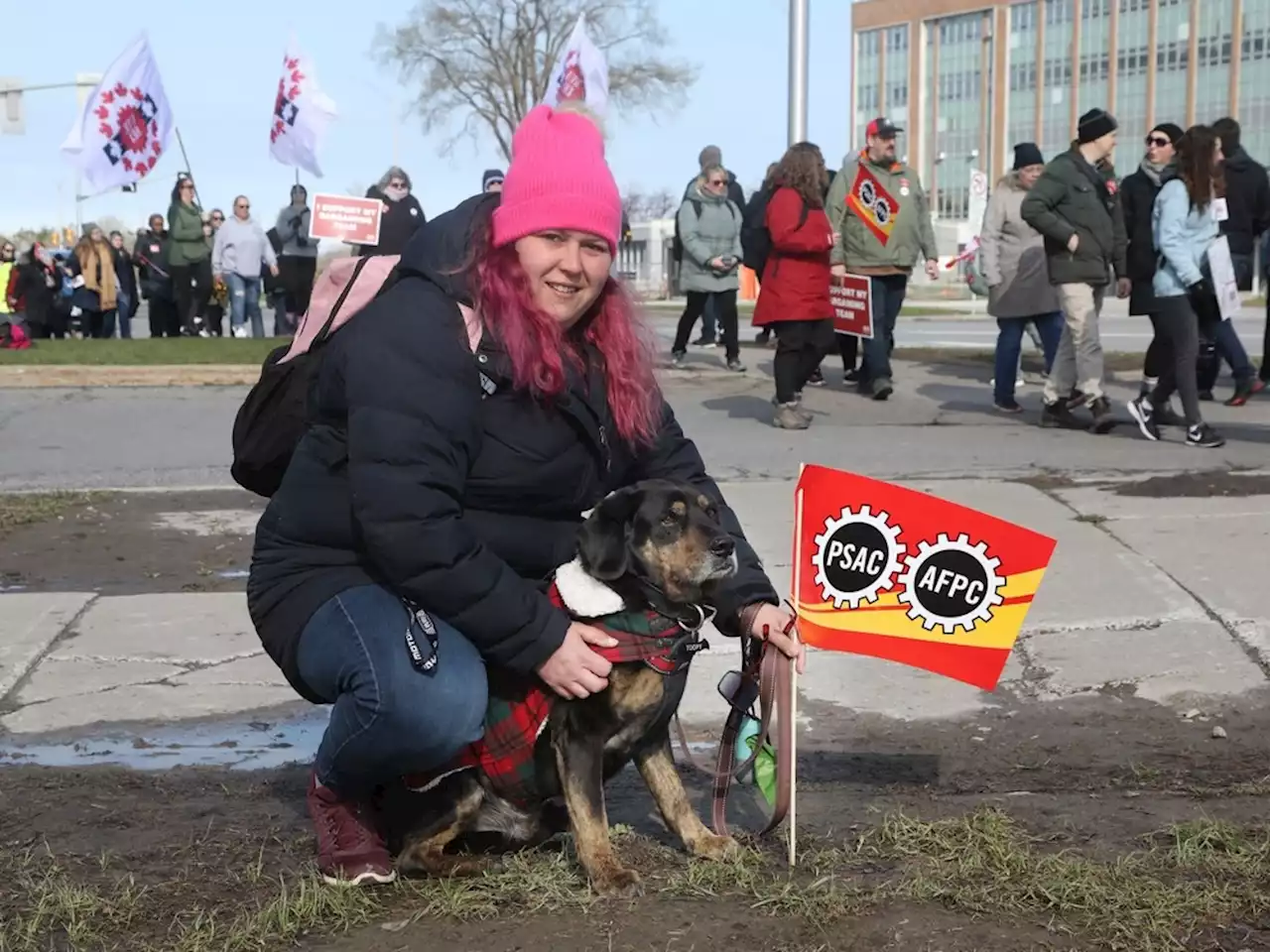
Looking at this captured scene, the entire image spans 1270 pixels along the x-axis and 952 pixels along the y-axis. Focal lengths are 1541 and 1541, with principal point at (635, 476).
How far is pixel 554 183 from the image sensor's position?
3229mm

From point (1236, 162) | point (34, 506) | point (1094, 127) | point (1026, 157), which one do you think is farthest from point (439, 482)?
point (1236, 162)

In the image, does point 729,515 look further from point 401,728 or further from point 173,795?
point 173,795

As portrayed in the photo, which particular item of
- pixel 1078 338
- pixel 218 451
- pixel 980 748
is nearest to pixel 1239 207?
pixel 1078 338

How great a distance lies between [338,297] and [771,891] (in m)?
1.60

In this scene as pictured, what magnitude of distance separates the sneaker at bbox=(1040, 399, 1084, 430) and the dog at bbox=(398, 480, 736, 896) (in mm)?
7047

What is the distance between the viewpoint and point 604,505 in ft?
10.6

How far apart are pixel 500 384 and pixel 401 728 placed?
74 cm

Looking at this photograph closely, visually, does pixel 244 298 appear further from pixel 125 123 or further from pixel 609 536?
pixel 609 536

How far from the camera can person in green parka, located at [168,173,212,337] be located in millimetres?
19094

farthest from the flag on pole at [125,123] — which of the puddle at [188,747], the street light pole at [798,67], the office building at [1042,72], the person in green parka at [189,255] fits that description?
the office building at [1042,72]

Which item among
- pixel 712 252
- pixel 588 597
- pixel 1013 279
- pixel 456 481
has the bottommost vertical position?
pixel 588 597

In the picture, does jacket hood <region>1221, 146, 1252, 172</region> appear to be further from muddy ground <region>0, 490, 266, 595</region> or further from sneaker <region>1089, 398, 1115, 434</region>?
muddy ground <region>0, 490, 266, 595</region>

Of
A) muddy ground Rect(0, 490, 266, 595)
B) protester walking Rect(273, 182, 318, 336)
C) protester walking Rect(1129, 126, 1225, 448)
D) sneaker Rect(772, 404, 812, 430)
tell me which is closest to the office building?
→ protester walking Rect(273, 182, 318, 336)

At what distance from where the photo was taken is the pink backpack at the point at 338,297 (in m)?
3.35
